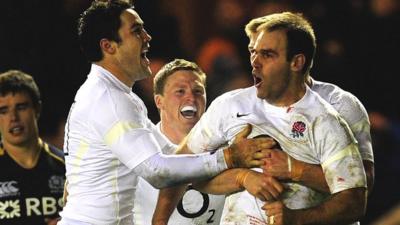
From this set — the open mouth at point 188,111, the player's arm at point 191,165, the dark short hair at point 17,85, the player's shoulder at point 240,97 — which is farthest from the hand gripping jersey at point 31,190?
the player's shoulder at point 240,97

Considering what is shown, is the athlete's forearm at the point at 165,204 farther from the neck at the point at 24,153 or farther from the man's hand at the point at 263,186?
the neck at the point at 24,153

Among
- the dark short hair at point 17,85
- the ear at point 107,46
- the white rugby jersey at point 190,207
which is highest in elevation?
the ear at point 107,46

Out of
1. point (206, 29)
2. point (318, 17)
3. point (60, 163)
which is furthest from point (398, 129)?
point (60, 163)

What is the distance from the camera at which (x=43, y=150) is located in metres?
6.75

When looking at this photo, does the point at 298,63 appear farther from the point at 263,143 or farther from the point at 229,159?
the point at 229,159

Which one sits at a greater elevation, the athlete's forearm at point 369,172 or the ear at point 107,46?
the ear at point 107,46

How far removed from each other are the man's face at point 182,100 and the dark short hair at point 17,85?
987 mm

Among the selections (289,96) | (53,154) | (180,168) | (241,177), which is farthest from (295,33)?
(53,154)

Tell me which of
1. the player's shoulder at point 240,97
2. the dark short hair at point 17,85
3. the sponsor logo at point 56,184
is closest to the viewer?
the player's shoulder at point 240,97

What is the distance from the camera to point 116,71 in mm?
5191

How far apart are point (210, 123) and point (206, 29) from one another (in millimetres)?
4940

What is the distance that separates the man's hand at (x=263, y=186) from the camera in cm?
462

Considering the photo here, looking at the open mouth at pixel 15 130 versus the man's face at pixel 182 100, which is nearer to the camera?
the man's face at pixel 182 100

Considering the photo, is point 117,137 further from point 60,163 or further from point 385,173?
point 385,173
